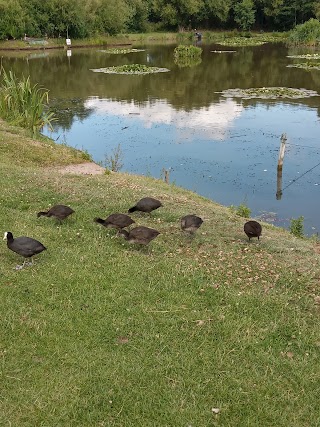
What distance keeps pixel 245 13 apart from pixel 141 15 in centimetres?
1766

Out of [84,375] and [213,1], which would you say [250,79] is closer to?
[84,375]

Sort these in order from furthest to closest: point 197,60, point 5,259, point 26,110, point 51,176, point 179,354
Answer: point 197,60, point 26,110, point 51,176, point 5,259, point 179,354

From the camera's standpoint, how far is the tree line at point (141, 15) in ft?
200

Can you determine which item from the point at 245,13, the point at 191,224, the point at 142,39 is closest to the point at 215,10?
the point at 245,13

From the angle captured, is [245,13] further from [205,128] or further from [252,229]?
[252,229]

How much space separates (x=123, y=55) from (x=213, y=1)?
34.0 m

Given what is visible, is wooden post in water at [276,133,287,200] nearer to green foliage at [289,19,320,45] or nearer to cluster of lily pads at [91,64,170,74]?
cluster of lily pads at [91,64,170,74]

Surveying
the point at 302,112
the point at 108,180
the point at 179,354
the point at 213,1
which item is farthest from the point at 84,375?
the point at 213,1

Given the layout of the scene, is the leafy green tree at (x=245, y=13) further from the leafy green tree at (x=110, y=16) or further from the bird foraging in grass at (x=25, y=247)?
the bird foraging in grass at (x=25, y=247)

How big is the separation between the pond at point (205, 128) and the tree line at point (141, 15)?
1915cm

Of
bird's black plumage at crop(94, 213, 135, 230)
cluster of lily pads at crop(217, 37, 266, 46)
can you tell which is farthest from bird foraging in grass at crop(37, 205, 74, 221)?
cluster of lily pads at crop(217, 37, 266, 46)

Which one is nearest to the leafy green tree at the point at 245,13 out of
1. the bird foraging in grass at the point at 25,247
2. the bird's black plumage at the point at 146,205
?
the bird's black plumage at the point at 146,205

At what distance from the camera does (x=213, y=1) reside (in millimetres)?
82188

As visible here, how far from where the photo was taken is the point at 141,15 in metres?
78.1
